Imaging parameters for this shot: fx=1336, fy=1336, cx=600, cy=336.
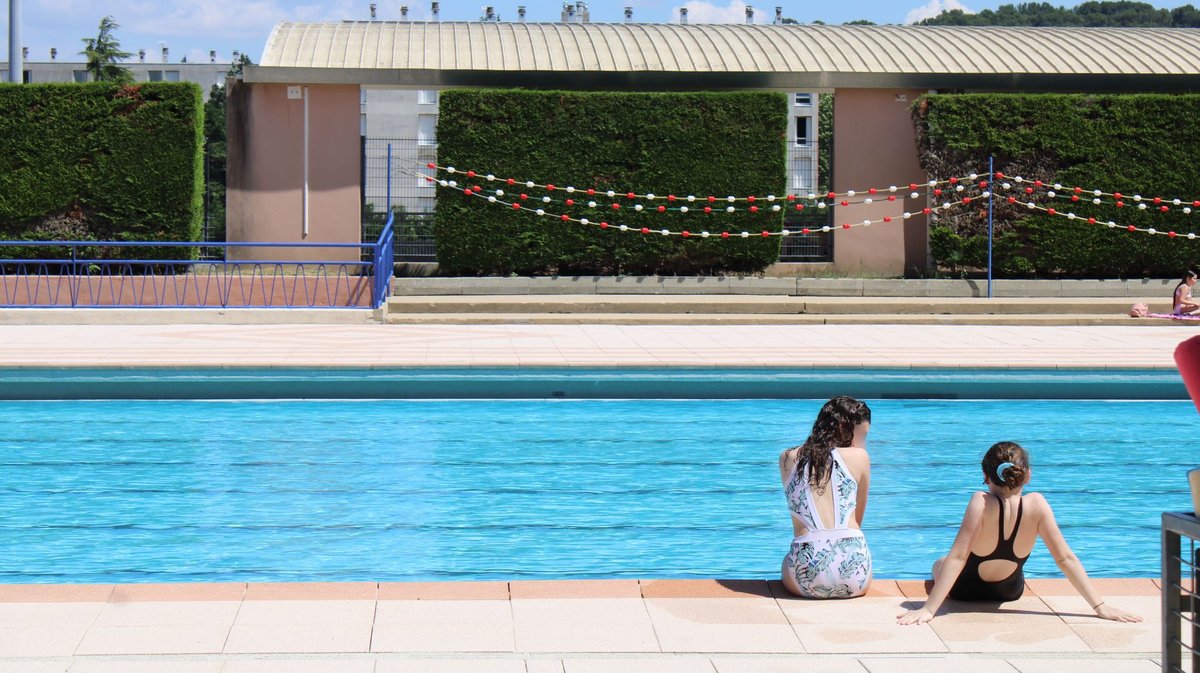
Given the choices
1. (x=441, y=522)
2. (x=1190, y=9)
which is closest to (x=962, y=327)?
(x=441, y=522)

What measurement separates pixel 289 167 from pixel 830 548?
639 inches

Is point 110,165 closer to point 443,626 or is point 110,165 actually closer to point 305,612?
point 305,612

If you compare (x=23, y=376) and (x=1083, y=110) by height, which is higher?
(x=1083, y=110)

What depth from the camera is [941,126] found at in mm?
19703

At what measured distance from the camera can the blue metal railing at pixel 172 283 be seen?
17.6 m

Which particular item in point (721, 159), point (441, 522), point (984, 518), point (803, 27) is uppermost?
point (803, 27)

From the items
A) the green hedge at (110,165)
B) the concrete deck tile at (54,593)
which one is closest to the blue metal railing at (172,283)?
the green hedge at (110,165)

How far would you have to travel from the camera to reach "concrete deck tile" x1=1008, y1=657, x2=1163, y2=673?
4.07m

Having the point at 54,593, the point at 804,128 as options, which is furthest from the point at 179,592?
the point at 804,128

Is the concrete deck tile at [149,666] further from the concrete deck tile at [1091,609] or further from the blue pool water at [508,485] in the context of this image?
the concrete deck tile at [1091,609]

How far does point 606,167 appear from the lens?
19.6 m

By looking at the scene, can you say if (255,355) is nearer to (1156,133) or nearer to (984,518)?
(984,518)

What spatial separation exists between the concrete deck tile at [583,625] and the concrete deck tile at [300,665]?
52 cm

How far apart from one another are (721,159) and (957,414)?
30.5 feet
